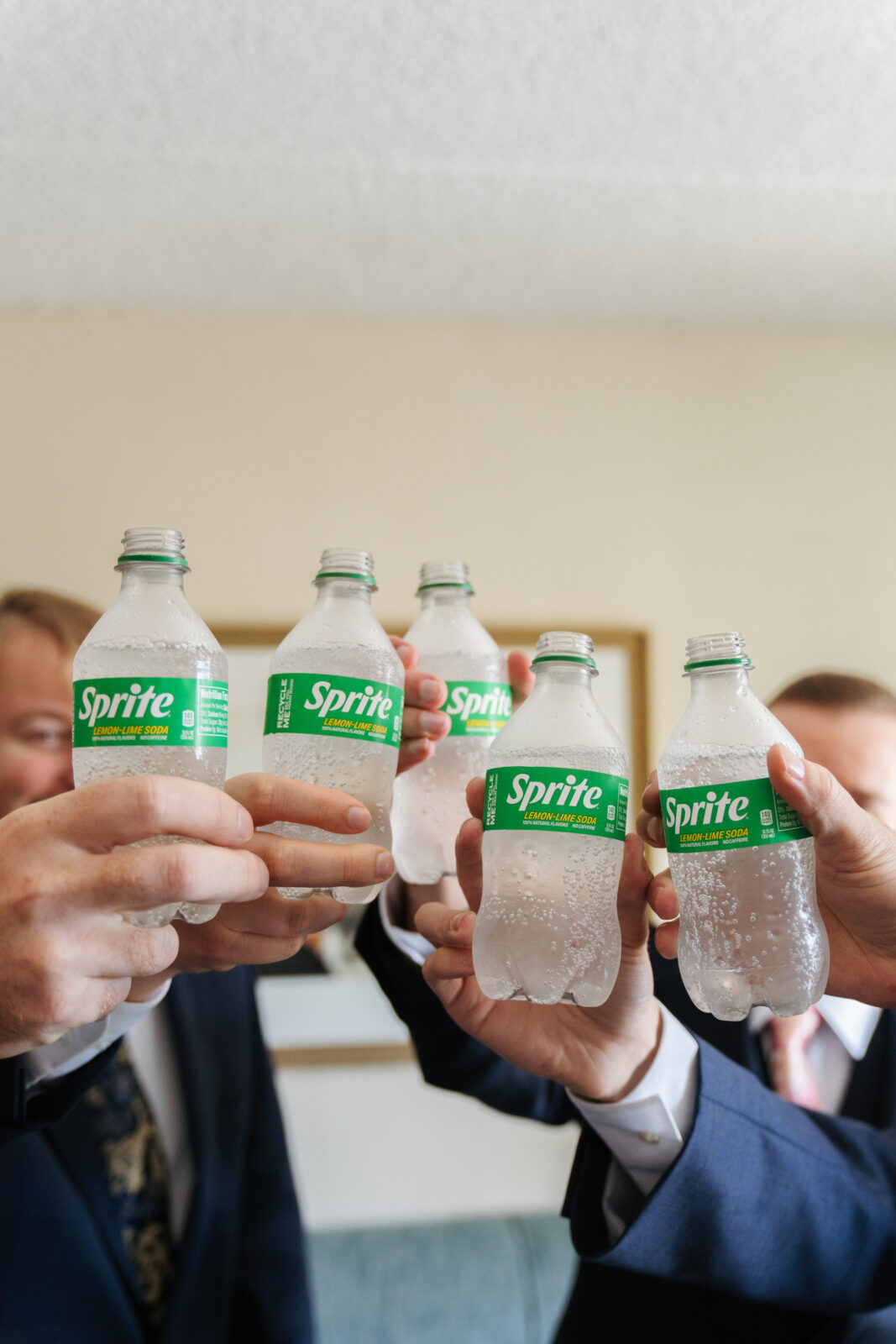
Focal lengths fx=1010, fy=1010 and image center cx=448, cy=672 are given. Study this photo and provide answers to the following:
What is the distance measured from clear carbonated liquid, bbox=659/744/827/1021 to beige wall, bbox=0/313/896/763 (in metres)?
1.91

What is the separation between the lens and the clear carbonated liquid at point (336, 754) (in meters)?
0.98

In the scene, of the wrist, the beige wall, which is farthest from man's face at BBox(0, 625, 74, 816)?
the beige wall

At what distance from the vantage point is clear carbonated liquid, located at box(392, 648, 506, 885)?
3.99 ft

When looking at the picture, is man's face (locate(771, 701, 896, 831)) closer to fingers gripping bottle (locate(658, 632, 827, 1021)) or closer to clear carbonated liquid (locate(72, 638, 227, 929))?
fingers gripping bottle (locate(658, 632, 827, 1021))

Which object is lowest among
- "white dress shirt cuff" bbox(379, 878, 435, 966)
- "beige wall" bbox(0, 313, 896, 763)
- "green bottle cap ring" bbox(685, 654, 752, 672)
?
"white dress shirt cuff" bbox(379, 878, 435, 966)

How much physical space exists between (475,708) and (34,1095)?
2.09 feet

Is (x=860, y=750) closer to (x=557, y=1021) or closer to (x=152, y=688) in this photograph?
(x=557, y=1021)

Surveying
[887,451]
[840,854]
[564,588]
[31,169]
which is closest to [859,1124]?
[840,854]

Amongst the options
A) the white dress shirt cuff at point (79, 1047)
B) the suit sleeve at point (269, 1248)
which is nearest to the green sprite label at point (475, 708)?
the white dress shirt cuff at point (79, 1047)

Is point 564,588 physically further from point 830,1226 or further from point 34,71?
point 830,1226

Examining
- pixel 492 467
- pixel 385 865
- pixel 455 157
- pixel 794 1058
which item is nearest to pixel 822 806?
pixel 385 865

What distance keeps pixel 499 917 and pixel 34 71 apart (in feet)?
6.36

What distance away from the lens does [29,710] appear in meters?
1.58

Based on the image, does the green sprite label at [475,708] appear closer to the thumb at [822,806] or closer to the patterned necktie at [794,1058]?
the thumb at [822,806]
